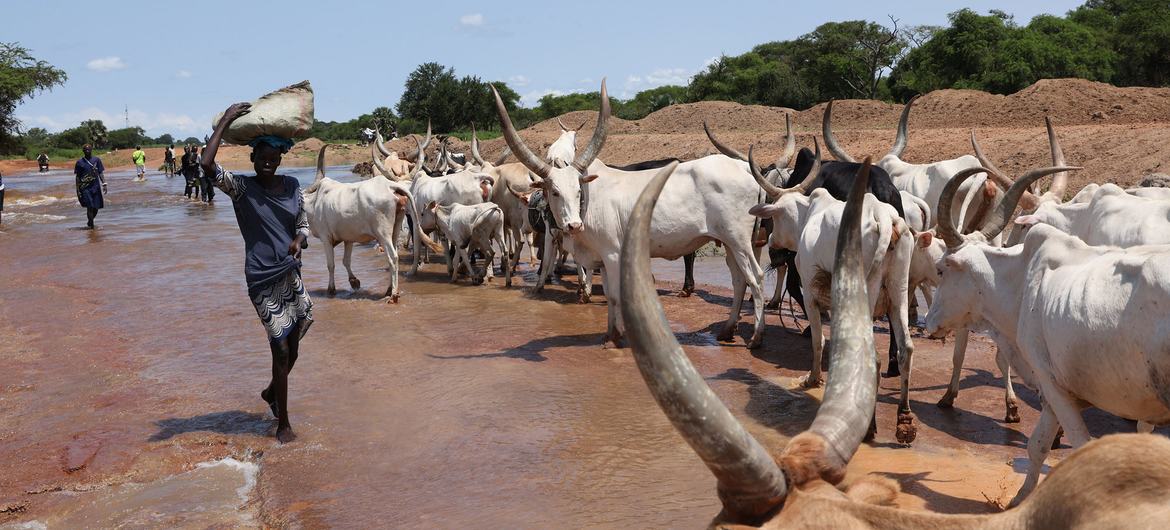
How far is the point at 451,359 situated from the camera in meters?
9.03

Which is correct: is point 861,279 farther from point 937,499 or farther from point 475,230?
point 475,230

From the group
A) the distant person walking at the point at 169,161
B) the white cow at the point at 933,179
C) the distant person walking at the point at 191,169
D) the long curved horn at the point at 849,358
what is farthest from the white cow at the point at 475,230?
the distant person walking at the point at 169,161

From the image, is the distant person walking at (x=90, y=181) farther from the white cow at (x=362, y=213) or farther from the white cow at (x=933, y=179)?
the white cow at (x=933, y=179)

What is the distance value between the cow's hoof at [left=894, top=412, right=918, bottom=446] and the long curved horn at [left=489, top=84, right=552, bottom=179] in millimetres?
4233

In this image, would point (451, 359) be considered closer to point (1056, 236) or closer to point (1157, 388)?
point (1056, 236)

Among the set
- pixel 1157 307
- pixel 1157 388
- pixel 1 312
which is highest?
pixel 1157 307

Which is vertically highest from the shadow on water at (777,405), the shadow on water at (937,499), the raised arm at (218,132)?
the raised arm at (218,132)

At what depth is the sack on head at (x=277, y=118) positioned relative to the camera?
622 cm

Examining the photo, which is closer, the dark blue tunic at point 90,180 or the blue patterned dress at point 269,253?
the blue patterned dress at point 269,253

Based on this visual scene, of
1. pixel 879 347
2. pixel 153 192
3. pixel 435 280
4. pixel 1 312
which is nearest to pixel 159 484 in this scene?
pixel 879 347

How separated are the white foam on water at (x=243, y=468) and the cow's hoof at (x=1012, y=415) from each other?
198 inches

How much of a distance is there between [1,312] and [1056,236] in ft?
38.4

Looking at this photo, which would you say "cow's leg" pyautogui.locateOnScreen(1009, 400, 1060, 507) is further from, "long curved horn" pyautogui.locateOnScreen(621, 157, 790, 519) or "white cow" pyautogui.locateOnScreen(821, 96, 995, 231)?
"white cow" pyautogui.locateOnScreen(821, 96, 995, 231)

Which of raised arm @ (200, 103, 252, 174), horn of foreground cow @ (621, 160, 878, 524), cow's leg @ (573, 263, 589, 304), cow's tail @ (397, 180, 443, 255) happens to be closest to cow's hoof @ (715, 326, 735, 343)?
cow's leg @ (573, 263, 589, 304)
